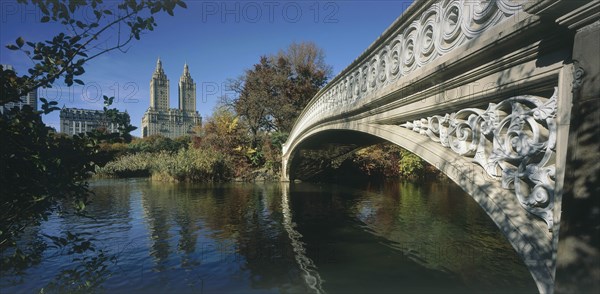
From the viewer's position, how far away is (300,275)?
5.45 metres

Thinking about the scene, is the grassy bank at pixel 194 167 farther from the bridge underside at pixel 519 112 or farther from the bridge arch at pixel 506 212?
the bridge arch at pixel 506 212

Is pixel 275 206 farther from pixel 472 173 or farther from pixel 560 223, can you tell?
pixel 560 223

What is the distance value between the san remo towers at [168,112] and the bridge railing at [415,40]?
45431 millimetres

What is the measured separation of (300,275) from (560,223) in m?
4.02

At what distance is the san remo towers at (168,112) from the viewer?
209 ft

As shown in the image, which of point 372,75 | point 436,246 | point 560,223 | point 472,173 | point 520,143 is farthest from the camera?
point 436,246

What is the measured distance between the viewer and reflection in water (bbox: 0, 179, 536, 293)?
503cm

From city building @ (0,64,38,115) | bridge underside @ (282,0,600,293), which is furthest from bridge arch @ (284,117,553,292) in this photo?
city building @ (0,64,38,115)

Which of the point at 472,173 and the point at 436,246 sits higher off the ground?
the point at 472,173

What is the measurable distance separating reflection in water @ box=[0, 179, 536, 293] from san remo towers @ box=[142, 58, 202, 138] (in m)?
41.5

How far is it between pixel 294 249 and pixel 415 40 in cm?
462

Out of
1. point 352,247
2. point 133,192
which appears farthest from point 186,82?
point 352,247

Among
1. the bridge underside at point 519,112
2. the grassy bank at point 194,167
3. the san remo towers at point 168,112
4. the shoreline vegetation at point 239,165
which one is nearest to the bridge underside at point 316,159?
the shoreline vegetation at point 239,165

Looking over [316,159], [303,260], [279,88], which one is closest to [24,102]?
[303,260]
